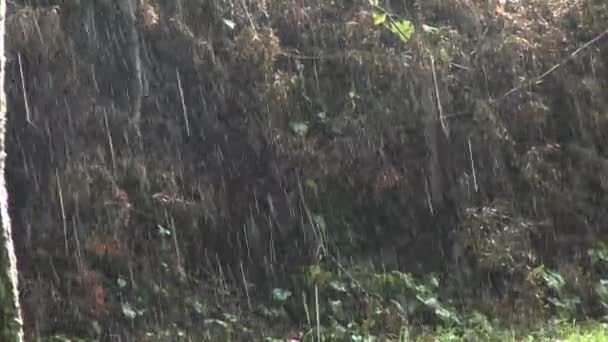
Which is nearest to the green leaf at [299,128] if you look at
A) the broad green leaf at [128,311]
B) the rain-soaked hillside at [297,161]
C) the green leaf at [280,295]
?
the rain-soaked hillside at [297,161]

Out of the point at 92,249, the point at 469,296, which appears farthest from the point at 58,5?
the point at 469,296

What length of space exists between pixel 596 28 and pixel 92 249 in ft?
22.3

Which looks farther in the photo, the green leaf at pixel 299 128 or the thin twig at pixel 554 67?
the thin twig at pixel 554 67

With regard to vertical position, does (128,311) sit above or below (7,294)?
below

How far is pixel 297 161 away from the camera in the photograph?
369 inches

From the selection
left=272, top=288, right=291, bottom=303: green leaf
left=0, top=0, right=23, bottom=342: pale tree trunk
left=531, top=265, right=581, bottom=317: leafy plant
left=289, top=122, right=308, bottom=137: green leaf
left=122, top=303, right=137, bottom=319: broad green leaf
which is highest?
left=289, top=122, right=308, bottom=137: green leaf

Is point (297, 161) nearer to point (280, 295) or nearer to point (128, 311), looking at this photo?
point (280, 295)

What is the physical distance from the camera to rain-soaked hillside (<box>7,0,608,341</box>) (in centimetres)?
818

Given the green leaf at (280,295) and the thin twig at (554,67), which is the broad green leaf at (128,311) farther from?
the thin twig at (554,67)

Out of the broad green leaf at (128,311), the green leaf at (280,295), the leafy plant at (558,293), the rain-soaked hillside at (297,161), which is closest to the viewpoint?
the broad green leaf at (128,311)

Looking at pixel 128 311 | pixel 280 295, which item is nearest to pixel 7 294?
pixel 128 311

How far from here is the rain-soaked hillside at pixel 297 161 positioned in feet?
26.8

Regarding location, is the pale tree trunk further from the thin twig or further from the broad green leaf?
the thin twig

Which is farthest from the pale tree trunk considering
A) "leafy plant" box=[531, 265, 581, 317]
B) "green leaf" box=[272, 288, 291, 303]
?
"leafy plant" box=[531, 265, 581, 317]
